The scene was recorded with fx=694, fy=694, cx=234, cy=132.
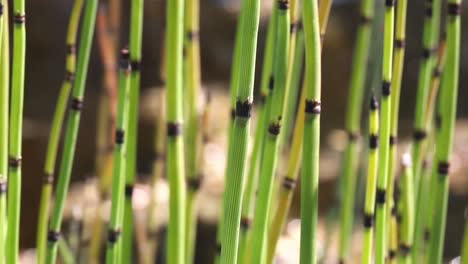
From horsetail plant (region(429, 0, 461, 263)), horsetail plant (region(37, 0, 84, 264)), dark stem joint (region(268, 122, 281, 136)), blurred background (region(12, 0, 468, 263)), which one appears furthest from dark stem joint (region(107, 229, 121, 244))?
blurred background (region(12, 0, 468, 263))

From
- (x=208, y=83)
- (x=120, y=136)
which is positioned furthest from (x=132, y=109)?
(x=208, y=83)

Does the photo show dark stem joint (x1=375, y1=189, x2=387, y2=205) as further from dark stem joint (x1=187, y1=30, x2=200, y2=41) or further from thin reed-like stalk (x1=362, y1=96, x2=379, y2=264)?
dark stem joint (x1=187, y1=30, x2=200, y2=41)

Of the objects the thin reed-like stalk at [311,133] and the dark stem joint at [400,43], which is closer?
the thin reed-like stalk at [311,133]

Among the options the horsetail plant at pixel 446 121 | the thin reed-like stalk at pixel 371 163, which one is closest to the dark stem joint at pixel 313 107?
the thin reed-like stalk at pixel 371 163

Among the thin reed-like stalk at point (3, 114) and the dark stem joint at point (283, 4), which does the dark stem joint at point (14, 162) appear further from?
the dark stem joint at point (283, 4)

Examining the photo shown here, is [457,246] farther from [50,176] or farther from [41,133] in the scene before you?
[50,176]

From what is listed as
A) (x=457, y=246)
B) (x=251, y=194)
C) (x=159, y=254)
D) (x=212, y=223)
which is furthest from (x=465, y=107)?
(x=251, y=194)
